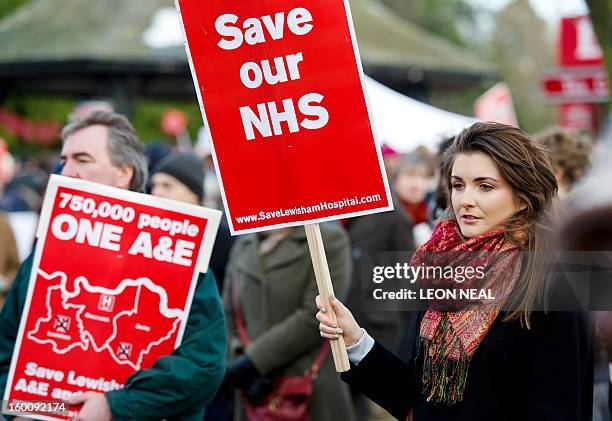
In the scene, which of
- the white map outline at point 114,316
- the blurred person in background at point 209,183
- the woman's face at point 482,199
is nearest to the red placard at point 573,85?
the blurred person in background at point 209,183

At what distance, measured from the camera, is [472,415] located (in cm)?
277

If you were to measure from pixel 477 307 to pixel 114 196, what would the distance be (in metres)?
1.42

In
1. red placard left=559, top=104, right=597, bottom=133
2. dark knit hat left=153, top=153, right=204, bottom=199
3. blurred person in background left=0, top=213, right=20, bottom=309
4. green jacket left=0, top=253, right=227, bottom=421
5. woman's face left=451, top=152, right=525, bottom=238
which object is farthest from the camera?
red placard left=559, top=104, right=597, bottom=133

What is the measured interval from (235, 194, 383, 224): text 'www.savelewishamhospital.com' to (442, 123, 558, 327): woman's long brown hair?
0.99 feet

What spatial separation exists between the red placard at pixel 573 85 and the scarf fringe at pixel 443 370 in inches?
327

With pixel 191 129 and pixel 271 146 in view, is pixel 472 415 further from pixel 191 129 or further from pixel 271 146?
pixel 191 129

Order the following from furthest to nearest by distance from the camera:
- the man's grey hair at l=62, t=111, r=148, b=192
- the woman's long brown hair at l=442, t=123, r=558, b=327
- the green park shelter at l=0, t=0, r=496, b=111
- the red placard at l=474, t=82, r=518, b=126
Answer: the green park shelter at l=0, t=0, r=496, b=111, the red placard at l=474, t=82, r=518, b=126, the man's grey hair at l=62, t=111, r=148, b=192, the woman's long brown hair at l=442, t=123, r=558, b=327

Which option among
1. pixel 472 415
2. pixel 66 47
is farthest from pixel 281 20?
pixel 66 47

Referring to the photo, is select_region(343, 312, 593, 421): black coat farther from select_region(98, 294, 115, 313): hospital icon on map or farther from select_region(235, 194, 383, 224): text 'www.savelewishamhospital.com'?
select_region(98, 294, 115, 313): hospital icon on map

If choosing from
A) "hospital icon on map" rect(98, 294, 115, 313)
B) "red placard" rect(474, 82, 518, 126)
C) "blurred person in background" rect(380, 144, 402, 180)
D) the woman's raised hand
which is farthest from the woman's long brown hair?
"red placard" rect(474, 82, 518, 126)

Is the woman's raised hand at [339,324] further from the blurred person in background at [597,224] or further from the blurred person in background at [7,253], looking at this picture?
the blurred person in background at [7,253]

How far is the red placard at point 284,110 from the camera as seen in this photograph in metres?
3.08

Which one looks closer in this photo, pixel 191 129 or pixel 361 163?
pixel 361 163

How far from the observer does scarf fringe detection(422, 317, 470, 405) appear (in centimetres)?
279
